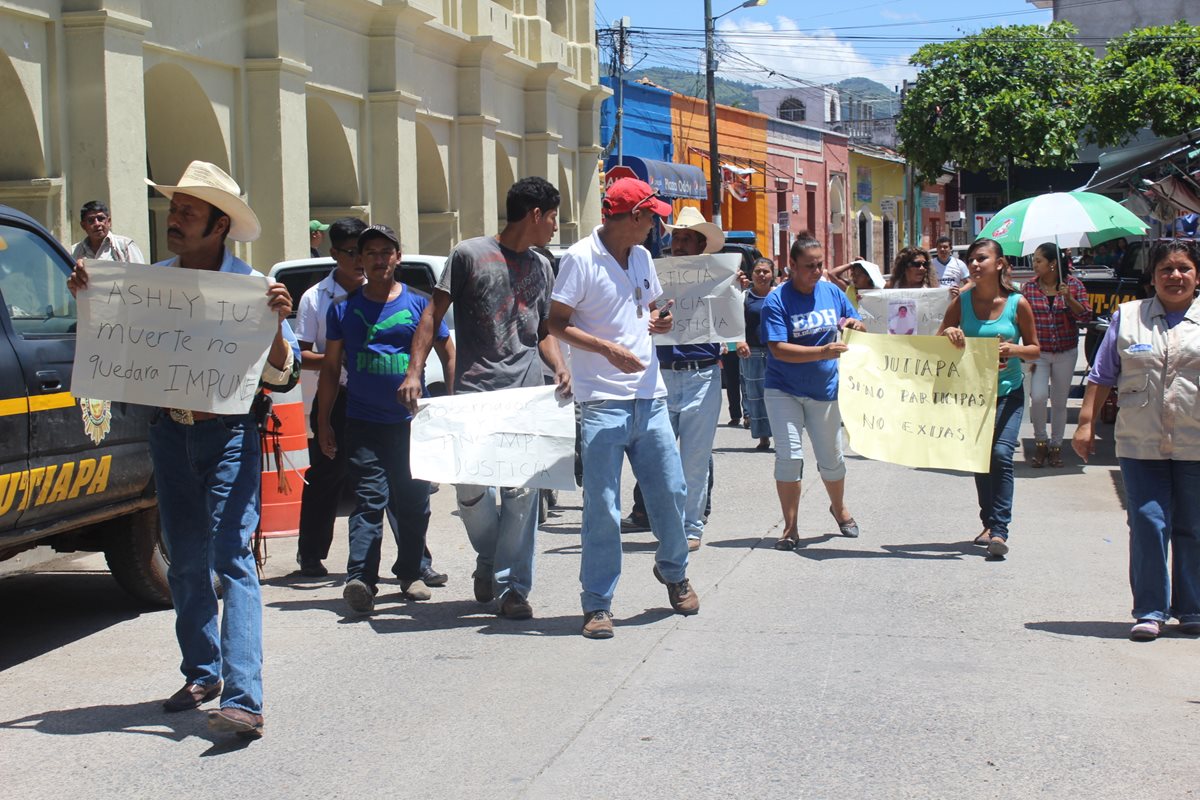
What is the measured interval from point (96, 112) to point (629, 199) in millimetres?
8997

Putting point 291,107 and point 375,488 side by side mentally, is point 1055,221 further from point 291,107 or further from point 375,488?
point 291,107

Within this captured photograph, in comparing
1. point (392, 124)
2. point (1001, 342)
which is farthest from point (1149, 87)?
point (1001, 342)

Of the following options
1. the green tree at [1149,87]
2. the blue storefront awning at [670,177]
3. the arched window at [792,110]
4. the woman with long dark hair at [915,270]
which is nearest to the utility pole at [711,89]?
the blue storefront awning at [670,177]

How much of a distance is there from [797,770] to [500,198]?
24534mm

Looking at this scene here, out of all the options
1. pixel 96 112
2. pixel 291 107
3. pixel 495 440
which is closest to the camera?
pixel 495 440

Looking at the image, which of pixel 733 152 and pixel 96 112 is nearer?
pixel 96 112

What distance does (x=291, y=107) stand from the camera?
1800cm

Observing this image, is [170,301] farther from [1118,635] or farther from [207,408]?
[1118,635]

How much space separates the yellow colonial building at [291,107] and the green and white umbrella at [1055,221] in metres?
8.28

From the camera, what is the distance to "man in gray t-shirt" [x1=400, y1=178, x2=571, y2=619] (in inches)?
279

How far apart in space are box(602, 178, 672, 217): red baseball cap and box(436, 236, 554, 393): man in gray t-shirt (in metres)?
0.57

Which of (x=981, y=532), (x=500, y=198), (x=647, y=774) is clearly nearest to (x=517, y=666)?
(x=647, y=774)

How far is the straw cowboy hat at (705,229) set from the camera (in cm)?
972

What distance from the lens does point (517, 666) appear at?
6332 millimetres
